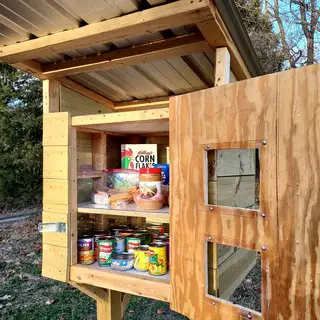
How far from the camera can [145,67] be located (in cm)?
162

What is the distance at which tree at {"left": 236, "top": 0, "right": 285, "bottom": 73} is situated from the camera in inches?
219

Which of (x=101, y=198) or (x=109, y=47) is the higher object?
(x=109, y=47)

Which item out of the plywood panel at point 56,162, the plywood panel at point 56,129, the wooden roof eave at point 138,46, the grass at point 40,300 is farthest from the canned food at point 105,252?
the grass at point 40,300

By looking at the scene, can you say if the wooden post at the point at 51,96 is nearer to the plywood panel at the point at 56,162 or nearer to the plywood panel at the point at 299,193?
the plywood panel at the point at 56,162

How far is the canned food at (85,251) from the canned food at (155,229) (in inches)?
11.8

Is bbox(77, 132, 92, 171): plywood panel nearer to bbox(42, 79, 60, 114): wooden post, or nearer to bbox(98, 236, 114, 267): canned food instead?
bbox(42, 79, 60, 114): wooden post

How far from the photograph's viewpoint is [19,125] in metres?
6.21

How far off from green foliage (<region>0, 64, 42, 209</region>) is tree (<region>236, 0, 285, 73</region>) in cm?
430

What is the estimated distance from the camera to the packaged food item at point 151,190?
4.13 feet

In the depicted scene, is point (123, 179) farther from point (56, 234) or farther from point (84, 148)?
point (56, 234)

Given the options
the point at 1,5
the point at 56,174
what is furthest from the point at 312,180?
the point at 1,5

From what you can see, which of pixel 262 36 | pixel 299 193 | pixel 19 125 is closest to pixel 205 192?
pixel 299 193

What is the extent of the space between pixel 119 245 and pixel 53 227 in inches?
12.0

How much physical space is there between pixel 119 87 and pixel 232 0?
0.88 m
